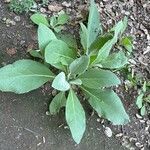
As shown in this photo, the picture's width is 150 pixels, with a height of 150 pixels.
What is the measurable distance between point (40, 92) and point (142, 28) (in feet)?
2.80

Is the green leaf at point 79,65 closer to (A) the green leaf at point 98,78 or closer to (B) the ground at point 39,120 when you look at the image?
(A) the green leaf at point 98,78

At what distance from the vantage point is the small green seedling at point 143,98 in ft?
7.13

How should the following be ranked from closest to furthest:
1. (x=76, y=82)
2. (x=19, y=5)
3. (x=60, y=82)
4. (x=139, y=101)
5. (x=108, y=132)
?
(x=60, y=82)
(x=76, y=82)
(x=108, y=132)
(x=139, y=101)
(x=19, y=5)

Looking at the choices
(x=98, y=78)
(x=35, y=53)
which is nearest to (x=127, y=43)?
(x=98, y=78)

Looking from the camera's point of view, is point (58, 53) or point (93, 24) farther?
point (93, 24)

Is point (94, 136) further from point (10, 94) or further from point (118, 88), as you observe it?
point (10, 94)

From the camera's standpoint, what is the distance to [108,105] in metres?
1.98

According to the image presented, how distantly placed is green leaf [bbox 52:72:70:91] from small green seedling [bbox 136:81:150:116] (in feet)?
1.66

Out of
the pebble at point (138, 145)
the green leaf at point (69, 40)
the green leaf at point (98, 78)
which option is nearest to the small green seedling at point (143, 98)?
the pebble at point (138, 145)

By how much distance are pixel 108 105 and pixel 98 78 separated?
16 centimetres

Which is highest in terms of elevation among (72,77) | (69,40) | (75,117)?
(69,40)

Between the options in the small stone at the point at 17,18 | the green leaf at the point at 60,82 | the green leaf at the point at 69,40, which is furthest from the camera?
the small stone at the point at 17,18

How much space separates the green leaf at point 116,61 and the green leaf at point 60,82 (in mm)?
279

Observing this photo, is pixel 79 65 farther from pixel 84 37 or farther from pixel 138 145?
pixel 138 145
